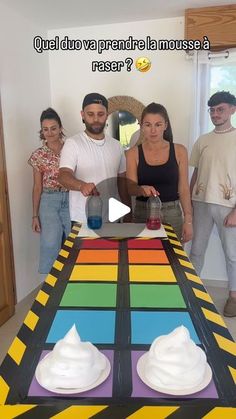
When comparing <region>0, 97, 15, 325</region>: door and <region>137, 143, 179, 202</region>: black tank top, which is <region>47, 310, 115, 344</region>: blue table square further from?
<region>0, 97, 15, 325</region>: door

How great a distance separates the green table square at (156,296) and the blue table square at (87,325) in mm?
115

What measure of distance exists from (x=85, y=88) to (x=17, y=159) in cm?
92

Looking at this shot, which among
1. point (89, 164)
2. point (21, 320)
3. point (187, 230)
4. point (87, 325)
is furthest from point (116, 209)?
point (87, 325)

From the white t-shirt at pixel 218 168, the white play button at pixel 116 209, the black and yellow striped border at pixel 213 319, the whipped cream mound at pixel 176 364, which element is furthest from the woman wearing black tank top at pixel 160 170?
the whipped cream mound at pixel 176 364

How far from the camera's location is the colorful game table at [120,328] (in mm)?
726

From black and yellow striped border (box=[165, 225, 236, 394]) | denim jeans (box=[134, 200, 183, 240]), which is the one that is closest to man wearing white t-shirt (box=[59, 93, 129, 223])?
denim jeans (box=[134, 200, 183, 240])

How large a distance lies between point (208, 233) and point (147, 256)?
4.36 ft

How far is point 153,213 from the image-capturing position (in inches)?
79.2

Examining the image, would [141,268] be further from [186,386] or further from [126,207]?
[126,207]

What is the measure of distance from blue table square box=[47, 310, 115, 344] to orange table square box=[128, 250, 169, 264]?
45 centimetres

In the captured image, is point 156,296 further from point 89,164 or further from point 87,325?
point 89,164

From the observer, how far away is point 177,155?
2.13 metres

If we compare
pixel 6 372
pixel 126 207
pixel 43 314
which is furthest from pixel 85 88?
pixel 6 372

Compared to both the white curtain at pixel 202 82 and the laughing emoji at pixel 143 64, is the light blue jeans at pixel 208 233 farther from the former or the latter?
the laughing emoji at pixel 143 64
